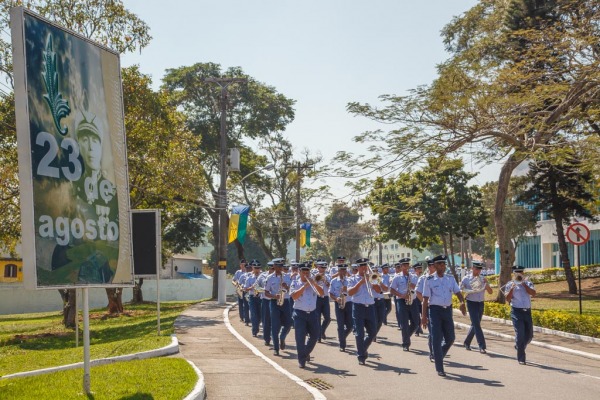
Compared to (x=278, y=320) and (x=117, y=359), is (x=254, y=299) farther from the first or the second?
(x=117, y=359)

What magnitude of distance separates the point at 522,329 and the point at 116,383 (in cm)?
771

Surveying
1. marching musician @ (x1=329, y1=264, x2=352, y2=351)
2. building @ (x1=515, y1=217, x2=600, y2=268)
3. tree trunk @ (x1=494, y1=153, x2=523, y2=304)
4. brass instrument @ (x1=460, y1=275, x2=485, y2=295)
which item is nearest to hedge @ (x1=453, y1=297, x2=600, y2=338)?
brass instrument @ (x1=460, y1=275, x2=485, y2=295)

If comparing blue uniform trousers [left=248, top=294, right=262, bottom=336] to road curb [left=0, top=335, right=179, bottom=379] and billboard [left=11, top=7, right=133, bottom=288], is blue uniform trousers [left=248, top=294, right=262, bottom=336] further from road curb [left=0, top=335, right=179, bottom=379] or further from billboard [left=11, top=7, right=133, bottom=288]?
billboard [left=11, top=7, right=133, bottom=288]

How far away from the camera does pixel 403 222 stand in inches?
1833

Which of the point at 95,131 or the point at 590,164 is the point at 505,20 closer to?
the point at 590,164

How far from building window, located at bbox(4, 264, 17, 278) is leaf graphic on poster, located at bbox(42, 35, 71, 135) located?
56.0m

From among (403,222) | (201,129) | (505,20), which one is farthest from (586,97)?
(201,129)

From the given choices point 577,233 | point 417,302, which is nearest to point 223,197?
point 417,302

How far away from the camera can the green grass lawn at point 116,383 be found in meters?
9.93

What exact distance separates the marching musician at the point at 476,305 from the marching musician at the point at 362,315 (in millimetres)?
2829

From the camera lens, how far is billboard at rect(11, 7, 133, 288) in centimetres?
894

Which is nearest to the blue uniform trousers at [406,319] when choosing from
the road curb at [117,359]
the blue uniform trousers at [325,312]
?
the blue uniform trousers at [325,312]

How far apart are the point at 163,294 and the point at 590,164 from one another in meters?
37.4

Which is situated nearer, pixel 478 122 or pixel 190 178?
pixel 478 122
